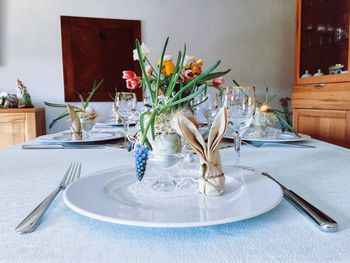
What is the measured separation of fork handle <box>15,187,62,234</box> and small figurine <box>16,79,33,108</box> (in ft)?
8.23

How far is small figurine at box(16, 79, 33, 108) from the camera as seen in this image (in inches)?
108

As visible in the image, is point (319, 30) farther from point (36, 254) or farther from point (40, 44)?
point (36, 254)

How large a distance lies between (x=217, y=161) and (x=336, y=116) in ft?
6.34

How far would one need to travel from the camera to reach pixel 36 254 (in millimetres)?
346

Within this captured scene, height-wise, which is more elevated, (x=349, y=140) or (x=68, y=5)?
(x=68, y=5)

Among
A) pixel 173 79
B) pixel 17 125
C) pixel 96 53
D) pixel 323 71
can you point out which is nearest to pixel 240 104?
pixel 173 79

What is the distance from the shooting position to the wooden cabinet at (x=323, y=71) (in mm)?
2139

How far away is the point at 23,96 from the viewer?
275cm

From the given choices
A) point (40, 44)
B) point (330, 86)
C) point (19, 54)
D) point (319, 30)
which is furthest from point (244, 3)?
point (19, 54)

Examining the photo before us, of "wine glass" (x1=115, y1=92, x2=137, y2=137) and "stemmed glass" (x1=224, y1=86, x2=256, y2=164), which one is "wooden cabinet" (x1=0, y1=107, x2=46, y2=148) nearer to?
"wine glass" (x1=115, y1=92, x2=137, y2=137)

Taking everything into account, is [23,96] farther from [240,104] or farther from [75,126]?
[240,104]

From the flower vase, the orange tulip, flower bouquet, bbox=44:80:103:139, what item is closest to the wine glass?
flower bouquet, bbox=44:80:103:139

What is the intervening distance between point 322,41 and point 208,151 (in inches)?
92.9

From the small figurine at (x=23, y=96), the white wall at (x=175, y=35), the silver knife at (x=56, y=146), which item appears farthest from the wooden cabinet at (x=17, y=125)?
the silver knife at (x=56, y=146)
